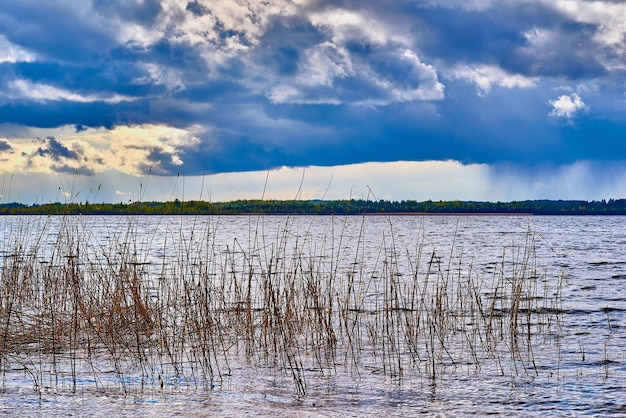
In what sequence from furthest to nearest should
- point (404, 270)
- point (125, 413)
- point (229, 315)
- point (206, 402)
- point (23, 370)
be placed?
1. point (404, 270)
2. point (229, 315)
3. point (23, 370)
4. point (206, 402)
5. point (125, 413)

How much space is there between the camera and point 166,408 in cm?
777

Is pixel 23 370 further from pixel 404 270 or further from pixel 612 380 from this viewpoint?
pixel 404 270

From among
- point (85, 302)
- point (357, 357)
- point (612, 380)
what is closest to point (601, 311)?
point (612, 380)

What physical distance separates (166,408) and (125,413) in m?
0.48

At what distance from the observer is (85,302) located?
1309 cm

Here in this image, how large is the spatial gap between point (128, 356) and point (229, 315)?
2980 mm

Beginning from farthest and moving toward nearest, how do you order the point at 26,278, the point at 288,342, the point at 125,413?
the point at 26,278, the point at 288,342, the point at 125,413

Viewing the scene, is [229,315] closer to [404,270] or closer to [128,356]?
[128,356]

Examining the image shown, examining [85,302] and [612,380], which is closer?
[612,380]

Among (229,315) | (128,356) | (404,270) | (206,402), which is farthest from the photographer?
(404,270)

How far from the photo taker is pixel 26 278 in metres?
15.8

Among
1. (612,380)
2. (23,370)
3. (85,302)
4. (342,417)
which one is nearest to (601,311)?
(612,380)

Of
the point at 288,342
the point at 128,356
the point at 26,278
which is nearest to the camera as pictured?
the point at 128,356

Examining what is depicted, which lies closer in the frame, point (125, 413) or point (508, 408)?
point (125, 413)
